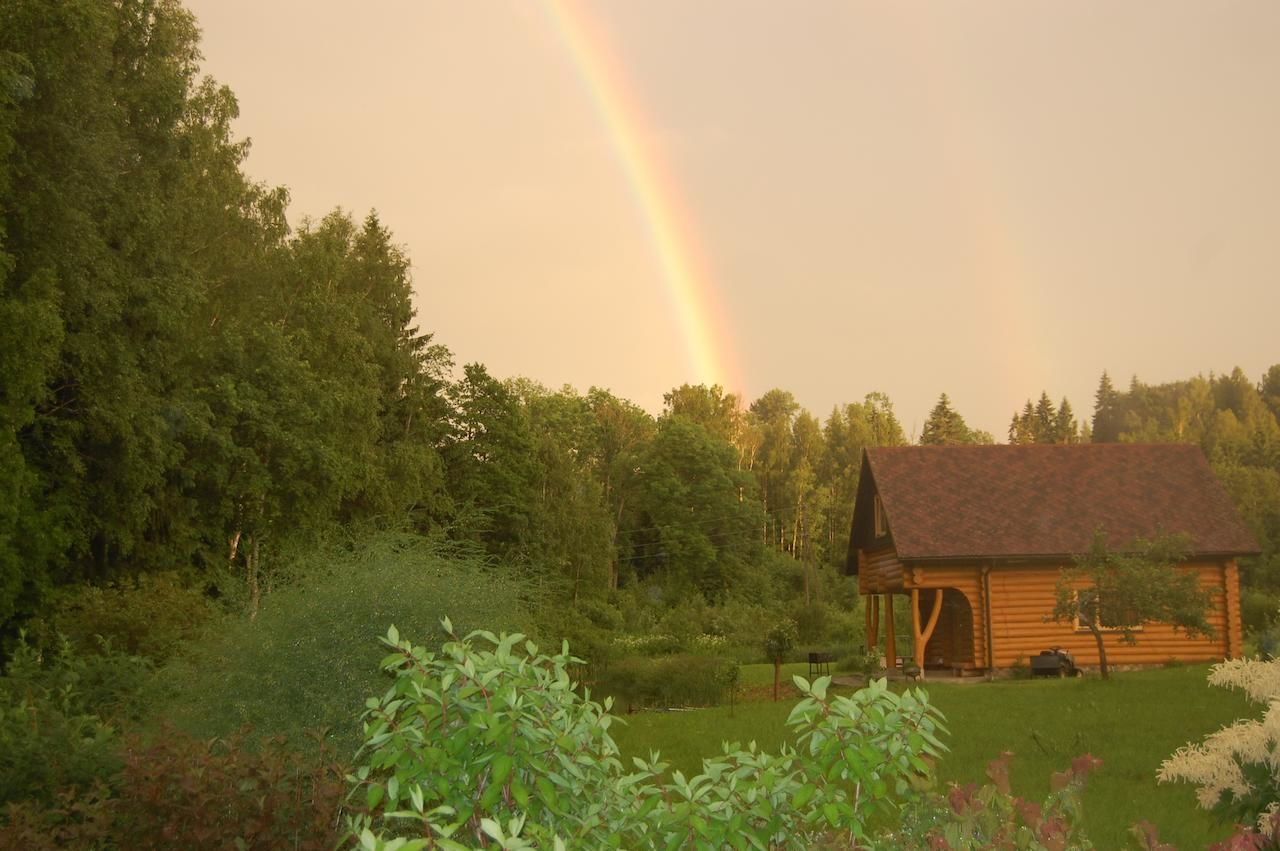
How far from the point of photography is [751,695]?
27.0 metres

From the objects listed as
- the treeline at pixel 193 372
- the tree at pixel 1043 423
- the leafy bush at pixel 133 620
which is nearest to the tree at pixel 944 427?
the tree at pixel 1043 423

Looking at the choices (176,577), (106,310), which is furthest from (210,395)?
(176,577)

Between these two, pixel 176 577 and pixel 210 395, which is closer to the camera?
pixel 176 577

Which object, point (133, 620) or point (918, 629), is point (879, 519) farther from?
point (133, 620)

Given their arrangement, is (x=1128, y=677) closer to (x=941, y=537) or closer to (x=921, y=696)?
(x=941, y=537)

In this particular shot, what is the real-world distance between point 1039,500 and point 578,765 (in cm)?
2833

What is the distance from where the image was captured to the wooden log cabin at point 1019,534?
2844 cm

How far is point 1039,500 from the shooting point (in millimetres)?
30812

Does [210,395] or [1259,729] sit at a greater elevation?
[210,395]

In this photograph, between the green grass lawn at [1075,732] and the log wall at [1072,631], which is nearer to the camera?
the green grass lawn at [1075,732]

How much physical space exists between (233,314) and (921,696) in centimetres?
3499

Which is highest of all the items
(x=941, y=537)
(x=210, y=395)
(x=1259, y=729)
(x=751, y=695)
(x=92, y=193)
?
(x=92, y=193)

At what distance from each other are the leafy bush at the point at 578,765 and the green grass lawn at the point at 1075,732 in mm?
5000

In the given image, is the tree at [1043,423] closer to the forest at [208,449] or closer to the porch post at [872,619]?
the forest at [208,449]
